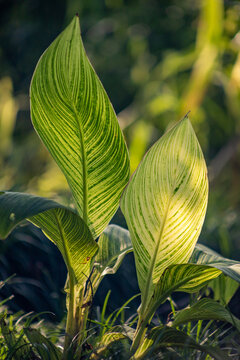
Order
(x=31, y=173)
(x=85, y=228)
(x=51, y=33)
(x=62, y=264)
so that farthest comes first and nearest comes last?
(x=51, y=33) → (x=31, y=173) → (x=62, y=264) → (x=85, y=228)

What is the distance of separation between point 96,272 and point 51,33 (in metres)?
4.85

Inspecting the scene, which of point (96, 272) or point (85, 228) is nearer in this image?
point (85, 228)

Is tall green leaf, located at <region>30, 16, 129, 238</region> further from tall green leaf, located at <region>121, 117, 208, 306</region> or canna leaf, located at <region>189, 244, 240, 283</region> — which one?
canna leaf, located at <region>189, 244, 240, 283</region>

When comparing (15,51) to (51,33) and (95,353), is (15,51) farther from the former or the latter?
(95,353)

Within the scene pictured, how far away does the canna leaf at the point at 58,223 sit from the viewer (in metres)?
0.42

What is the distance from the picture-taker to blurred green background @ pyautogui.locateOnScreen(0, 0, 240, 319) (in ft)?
3.68

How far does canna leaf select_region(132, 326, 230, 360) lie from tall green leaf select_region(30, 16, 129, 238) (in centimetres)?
17

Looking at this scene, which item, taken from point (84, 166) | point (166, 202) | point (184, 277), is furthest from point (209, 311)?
point (84, 166)

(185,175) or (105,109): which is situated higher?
(105,109)

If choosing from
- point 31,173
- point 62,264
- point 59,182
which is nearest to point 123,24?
point 31,173

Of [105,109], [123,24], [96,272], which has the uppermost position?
[123,24]

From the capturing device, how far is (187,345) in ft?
1.67

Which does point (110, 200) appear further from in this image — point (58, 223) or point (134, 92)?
point (134, 92)

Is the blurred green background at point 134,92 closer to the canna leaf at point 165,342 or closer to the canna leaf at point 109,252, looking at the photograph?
the canna leaf at point 109,252
